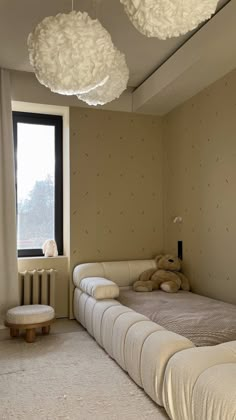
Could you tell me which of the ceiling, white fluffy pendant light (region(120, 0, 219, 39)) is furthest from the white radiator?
white fluffy pendant light (region(120, 0, 219, 39))

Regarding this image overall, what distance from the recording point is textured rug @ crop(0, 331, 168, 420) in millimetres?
1988

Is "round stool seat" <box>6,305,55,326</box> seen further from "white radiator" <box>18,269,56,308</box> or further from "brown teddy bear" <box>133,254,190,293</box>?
"brown teddy bear" <box>133,254,190,293</box>

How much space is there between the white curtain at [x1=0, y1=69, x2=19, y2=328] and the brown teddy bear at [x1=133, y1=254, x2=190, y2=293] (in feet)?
4.20

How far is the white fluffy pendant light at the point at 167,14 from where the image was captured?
1209mm

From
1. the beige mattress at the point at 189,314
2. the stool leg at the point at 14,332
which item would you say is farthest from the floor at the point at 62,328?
the beige mattress at the point at 189,314

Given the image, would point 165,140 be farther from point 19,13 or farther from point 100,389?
point 100,389

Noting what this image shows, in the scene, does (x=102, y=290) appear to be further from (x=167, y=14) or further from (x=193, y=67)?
(x=167, y=14)

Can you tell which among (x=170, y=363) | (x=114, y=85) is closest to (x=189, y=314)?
(x=170, y=363)

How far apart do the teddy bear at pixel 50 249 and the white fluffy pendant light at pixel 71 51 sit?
2.73 m

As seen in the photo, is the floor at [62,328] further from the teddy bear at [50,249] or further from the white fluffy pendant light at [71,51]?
the white fluffy pendant light at [71,51]

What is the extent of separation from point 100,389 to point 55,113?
3097mm

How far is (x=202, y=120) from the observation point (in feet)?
11.9

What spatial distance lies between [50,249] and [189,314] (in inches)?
76.6

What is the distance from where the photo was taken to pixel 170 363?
1.81 m
